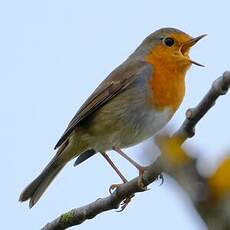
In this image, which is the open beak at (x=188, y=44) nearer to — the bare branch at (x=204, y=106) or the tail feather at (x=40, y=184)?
the tail feather at (x=40, y=184)

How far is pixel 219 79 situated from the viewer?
118 cm

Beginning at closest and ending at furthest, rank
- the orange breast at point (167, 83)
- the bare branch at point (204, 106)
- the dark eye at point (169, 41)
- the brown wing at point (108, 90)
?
the bare branch at point (204, 106)
the orange breast at point (167, 83)
the brown wing at point (108, 90)
the dark eye at point (169, 41)

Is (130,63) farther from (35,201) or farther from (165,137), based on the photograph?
(165,137)

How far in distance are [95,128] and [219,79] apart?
161 inches

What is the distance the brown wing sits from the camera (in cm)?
525

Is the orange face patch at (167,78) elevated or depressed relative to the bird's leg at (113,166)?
elevated

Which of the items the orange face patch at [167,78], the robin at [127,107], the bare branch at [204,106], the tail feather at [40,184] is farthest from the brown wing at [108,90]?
the bare branch at [204,106]

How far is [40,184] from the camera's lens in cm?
515

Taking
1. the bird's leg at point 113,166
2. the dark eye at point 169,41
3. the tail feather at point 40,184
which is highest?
the dark eye at point 169,41

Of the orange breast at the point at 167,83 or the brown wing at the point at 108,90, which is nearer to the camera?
the orange breast at the point at 167,83

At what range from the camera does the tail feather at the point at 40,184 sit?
486cm

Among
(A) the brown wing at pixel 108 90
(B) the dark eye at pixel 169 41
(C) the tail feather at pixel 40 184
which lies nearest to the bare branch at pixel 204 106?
(C) the tail feather at pixel 40 184

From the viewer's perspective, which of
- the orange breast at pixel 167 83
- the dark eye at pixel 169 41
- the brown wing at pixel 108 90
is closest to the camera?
the orange breast at pixel 167 83

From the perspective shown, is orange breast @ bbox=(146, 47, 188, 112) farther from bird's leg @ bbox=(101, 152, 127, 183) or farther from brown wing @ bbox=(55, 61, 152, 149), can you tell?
bird's leg @ bbox=(101, 152, 127, 183)
